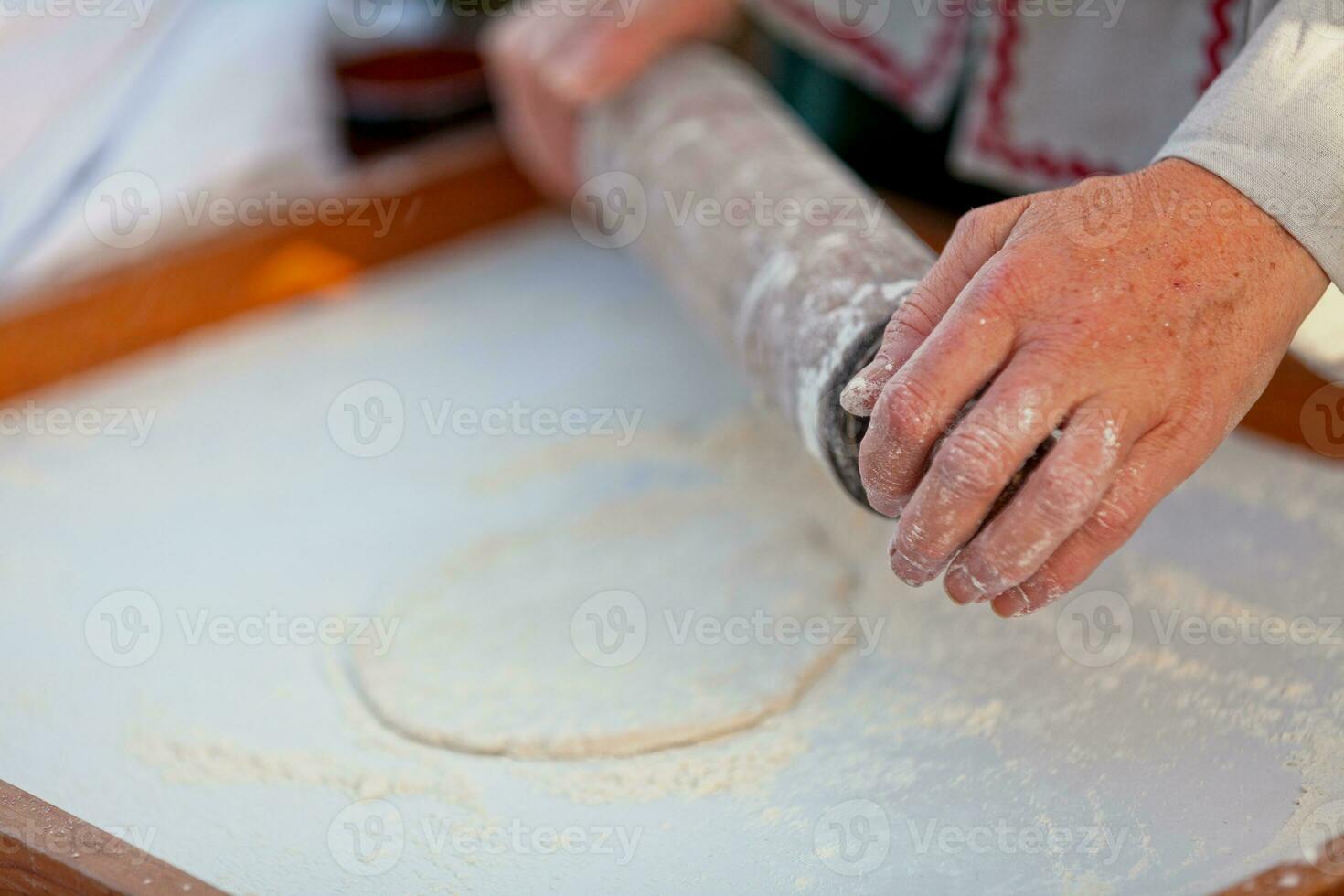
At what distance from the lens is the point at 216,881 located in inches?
41.6

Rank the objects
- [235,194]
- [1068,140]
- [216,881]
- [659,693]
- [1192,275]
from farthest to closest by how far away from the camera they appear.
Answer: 1. [235,194]
2. [1068,140]
3. [659,693]
4. [216,881]
5. [1192,275]

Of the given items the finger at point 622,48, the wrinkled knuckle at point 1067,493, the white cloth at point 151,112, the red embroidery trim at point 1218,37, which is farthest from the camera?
the white cloth at point 151,112

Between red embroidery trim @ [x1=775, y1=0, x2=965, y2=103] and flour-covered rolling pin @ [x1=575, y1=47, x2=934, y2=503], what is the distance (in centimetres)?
11

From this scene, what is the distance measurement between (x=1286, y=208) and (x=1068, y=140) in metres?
0.53

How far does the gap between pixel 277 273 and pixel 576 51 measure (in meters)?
0.64

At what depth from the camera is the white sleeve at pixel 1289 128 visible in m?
0.98

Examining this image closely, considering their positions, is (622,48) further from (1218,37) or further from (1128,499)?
(1128,499)

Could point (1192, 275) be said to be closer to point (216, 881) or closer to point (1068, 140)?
point (1068, 140)

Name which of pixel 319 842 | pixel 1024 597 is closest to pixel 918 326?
pixel 1024 597

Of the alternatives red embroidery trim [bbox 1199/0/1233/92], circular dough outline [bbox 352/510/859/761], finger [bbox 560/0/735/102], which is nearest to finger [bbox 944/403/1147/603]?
circular dough outline [bbox 352/510/859/761]

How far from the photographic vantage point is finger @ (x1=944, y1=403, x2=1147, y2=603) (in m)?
0.89

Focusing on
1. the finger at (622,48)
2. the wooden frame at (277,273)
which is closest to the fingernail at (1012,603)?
the wooden frame at (277,273)

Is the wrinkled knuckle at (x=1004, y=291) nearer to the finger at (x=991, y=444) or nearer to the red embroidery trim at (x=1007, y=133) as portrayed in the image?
the finger at (x=991, y=444)

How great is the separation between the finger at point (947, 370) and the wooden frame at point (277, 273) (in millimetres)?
812
